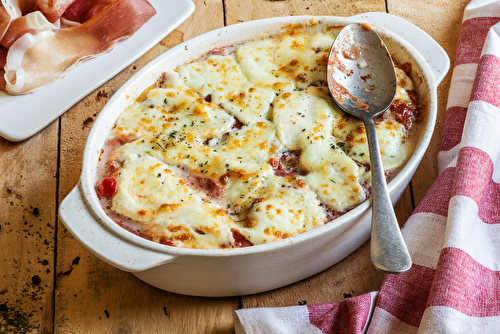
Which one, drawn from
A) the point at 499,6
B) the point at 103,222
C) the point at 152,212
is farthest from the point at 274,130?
the point at 499,6

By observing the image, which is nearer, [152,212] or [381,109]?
[152,212]

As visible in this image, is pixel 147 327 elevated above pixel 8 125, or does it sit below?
below

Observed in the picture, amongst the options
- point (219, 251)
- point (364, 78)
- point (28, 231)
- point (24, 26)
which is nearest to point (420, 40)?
point (364, 78)

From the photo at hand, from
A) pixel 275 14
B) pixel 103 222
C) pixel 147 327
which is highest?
pixel 103 222

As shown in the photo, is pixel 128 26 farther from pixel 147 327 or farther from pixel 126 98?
pixel 147 327

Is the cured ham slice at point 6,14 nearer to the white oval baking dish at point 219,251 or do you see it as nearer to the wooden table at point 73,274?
the wooden table at point 73,274

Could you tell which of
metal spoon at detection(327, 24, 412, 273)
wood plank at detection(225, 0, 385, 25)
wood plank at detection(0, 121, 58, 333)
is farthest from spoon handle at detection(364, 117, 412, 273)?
wood plank at detection(225, 0, 385, 25)
